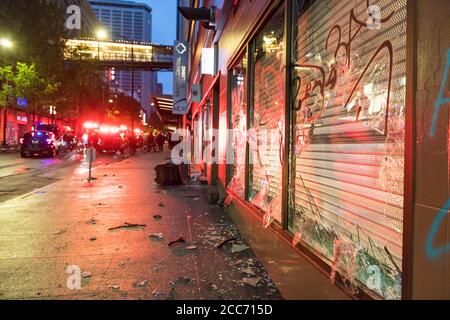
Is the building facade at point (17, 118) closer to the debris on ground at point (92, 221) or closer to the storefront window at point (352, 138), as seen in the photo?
the debris on ground at point (92, 221)

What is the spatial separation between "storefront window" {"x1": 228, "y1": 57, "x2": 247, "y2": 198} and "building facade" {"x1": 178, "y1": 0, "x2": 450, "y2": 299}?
1.00m

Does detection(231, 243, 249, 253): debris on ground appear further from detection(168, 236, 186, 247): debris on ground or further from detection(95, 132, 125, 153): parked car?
detection(95, 132, 125, 153): parked car

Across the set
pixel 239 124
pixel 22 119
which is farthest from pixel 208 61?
pixel 22 119

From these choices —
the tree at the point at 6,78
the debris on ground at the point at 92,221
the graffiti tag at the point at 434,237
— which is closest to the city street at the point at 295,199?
the graffiti tag at the point at 434,237

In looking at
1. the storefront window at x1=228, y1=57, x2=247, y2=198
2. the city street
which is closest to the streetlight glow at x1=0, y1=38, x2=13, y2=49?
the city street

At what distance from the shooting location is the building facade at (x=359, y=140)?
2062 millimetres

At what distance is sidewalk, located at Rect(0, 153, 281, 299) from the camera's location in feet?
13.7

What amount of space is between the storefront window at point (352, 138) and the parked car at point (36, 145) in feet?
87.6

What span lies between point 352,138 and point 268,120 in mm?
2497

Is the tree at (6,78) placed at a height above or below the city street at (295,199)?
above

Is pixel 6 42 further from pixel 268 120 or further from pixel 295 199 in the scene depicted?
pixel 295 199

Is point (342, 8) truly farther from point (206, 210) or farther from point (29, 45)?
point (29, 45)

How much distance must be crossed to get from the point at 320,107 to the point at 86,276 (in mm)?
2989
